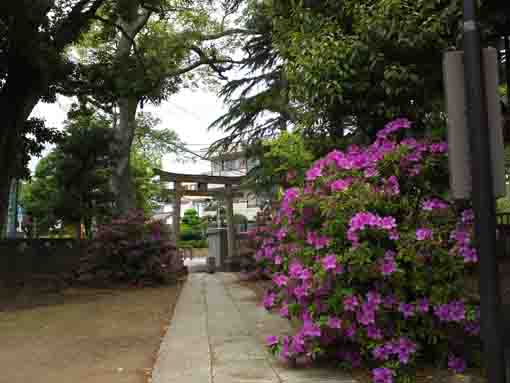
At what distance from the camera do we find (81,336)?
594cm

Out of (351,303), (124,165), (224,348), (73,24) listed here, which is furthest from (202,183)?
(351,303)

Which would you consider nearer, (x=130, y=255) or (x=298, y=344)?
(x=298, y=344)

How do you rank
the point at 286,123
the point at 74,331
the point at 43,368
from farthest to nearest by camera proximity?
1. the point at 286,123
2. the point at 74,331
3. the point at 43,368

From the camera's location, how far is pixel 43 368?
14.7 feet

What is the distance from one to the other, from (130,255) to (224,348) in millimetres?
7364

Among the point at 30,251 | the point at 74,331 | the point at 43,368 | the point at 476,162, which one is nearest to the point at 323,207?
the point at 476,162

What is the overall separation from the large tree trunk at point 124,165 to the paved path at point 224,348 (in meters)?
7.49

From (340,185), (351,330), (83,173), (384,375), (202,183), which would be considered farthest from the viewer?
(202,183)

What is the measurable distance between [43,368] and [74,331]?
1838mm

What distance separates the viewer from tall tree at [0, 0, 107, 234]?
862 centimetres

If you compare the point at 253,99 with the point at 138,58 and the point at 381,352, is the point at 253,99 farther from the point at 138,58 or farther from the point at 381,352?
the point at 381,352

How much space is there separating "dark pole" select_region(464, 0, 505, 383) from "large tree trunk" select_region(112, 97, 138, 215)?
526 inches

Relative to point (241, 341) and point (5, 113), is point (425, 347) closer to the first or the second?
point (241, 341)

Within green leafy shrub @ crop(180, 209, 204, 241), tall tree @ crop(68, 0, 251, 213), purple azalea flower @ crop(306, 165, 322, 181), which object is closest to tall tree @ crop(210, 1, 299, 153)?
tall tree @ crop(68, 0, 251, 213)
